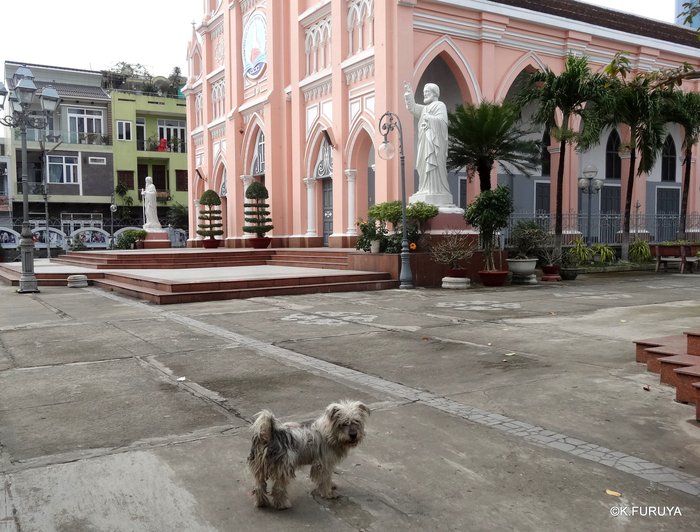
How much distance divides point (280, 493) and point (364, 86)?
17259mm

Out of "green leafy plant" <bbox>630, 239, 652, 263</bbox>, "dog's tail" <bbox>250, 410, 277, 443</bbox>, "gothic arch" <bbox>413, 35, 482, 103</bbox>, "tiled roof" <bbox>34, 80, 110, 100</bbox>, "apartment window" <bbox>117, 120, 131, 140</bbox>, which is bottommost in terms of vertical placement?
"dog's tail" <bbox>250, 410, 277, 443</bbox>

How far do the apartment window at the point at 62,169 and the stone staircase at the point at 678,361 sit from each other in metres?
39.7

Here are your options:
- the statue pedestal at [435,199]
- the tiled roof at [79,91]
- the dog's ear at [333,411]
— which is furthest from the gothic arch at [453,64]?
the tiled roof at [79,91]

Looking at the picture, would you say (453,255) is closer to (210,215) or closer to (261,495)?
(261,495)

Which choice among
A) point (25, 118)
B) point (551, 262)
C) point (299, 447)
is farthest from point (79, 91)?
point (299, 447)

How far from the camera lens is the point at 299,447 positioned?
3.01 metres

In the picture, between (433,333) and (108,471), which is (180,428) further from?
(433,333)

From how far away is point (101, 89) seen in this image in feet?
138

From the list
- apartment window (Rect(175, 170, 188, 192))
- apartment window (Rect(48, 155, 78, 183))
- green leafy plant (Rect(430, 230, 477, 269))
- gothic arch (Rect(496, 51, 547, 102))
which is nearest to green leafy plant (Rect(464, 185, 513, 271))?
green leafy plant (Rect(430, 230, 477, 269))

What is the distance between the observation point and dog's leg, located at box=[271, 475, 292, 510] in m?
2.96

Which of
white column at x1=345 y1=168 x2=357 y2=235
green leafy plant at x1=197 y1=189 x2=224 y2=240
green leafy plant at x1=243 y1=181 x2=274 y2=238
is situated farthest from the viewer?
green leafy plant at x1=197 y1=189 x2=224 y2=240

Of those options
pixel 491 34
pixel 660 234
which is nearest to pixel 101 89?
pixel 491 34

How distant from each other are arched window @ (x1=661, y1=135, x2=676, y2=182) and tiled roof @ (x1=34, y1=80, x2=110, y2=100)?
33834 millimetres

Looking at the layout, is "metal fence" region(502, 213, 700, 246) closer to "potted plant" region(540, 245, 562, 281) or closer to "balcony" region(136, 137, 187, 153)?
"potted plant" region(540, 245, 562, 281)
